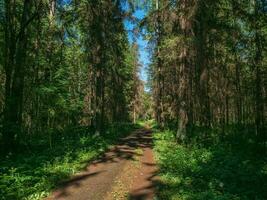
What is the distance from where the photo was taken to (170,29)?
20875 millimetres

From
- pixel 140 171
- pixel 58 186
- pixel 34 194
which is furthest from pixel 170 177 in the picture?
pixel 34 194

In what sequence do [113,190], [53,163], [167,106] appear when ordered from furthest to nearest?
[167,106] < [53,163] < [113,190]

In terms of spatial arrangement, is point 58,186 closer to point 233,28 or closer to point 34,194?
point 34,194

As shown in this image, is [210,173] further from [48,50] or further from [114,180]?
[48,50]

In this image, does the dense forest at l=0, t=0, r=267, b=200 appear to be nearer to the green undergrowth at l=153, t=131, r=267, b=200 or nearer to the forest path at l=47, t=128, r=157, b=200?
the green undergrowth at l=153, t=131, r=267, b=200

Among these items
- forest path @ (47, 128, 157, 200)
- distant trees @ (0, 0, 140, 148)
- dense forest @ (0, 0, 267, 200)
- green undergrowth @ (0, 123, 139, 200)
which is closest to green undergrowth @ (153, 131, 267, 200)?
dense forest @ (0, 0, 267, 200)

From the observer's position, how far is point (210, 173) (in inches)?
472

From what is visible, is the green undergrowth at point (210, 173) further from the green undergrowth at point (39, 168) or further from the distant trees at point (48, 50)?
Answer: the distant trees at point (48, 50)

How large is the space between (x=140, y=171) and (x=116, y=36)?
1484 cm

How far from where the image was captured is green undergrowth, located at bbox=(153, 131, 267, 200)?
959cm

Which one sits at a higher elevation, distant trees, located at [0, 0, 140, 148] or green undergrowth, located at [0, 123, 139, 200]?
distant trees, located at [0, 0, 140, 148]

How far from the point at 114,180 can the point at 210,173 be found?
357cm

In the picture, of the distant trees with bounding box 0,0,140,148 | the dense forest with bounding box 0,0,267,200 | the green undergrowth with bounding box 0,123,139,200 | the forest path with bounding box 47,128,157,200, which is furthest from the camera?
the distant trees with bounding box 0,0,140,148

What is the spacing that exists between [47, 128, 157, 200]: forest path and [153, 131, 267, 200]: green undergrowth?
1.76ft
